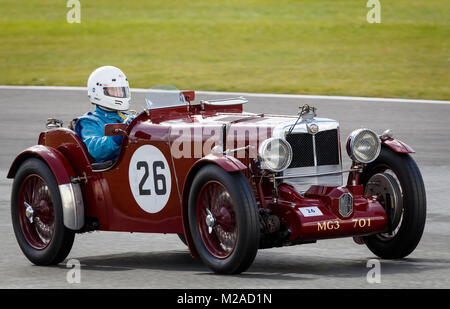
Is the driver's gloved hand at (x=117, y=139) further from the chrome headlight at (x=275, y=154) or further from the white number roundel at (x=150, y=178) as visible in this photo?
the chrome headlight at (x=275, y=154)

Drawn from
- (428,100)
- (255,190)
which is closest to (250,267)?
(255,190)

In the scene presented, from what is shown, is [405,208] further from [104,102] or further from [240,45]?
[240,45]

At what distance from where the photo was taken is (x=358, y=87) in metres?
22.8

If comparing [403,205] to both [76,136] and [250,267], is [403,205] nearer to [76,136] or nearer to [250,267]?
[250,267]

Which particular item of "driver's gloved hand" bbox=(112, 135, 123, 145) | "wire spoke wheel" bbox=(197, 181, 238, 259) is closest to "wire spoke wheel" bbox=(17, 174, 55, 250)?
"driver's gloved hand" bbox=(112, 135, 123, 145)

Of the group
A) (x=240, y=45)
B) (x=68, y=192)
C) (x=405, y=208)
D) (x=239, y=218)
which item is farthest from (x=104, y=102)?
(x=240, y=45)

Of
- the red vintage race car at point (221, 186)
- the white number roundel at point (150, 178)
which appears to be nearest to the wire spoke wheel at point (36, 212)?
the red vintage race car at point (221, 186)

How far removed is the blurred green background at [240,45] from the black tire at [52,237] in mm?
13727

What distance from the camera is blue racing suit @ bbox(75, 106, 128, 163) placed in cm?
833

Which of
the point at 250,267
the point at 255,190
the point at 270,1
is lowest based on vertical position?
the point at 250,267

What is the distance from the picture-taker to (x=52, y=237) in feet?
27.3

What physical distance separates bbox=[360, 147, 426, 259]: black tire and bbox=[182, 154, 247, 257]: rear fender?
4.55ft

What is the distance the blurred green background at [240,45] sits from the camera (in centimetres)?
2422
